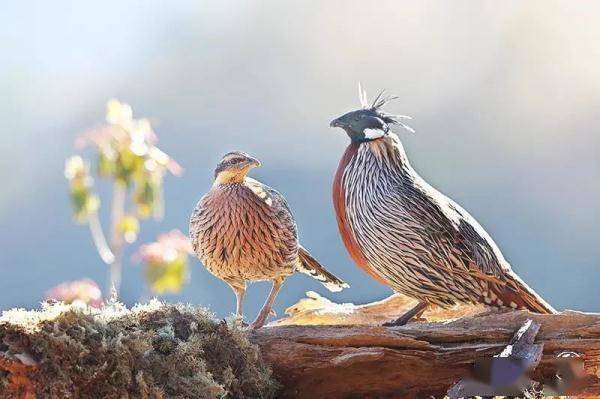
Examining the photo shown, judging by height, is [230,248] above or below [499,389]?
above

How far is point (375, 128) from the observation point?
13.7 feet

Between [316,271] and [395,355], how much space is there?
1.41 metres

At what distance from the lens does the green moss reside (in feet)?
9.51

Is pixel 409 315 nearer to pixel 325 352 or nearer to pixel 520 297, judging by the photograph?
pixel 520 297

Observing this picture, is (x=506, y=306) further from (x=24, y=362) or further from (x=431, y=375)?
(x=24, y=362)

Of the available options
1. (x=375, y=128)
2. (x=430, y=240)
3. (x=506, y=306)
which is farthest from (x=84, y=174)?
(x=506, y=306)

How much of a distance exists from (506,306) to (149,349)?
1742 mm

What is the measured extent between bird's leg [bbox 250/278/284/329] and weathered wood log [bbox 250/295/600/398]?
642 millimetres

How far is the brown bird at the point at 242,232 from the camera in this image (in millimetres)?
4246

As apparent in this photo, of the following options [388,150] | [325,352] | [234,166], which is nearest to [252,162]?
[234,166]

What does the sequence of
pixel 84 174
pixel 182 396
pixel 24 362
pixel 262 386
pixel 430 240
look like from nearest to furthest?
pixel 24 362 → pixel 182 396 → pixel 262 386 → pixel 430 240 → pixel 84 174

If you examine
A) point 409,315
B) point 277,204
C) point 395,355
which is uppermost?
point 277,204

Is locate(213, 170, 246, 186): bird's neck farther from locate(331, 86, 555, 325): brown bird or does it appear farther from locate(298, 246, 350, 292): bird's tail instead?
locate(298, 246, 350, 292): bird's tail

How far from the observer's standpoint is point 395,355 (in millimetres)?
3408
